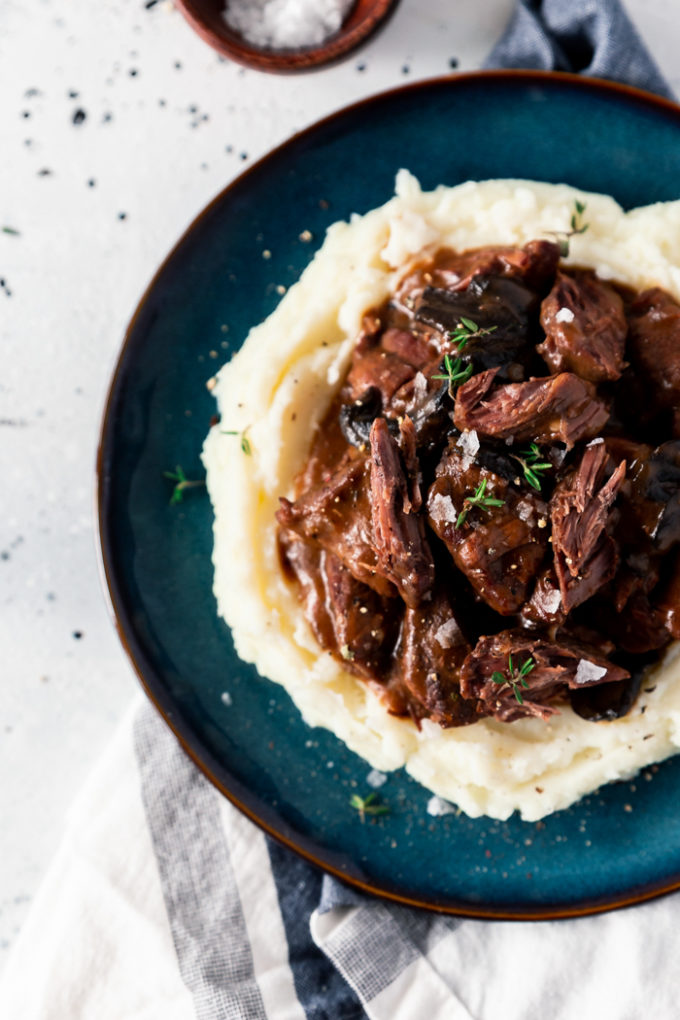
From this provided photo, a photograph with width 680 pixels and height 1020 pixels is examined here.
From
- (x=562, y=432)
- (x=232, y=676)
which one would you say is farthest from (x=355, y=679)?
(x=562, y=432)

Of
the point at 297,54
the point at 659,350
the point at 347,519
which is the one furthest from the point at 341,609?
the point at 297,54

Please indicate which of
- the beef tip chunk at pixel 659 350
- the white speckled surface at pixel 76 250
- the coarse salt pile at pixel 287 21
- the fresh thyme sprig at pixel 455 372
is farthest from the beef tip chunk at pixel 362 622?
the coarse salt pile at pixel 287 21

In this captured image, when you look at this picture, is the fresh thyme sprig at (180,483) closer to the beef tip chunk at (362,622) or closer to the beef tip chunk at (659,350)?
the beef tip chunk at (362,622)

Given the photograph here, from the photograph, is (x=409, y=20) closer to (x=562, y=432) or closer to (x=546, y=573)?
(x=562, y=432)

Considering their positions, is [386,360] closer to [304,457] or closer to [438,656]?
[304,457]

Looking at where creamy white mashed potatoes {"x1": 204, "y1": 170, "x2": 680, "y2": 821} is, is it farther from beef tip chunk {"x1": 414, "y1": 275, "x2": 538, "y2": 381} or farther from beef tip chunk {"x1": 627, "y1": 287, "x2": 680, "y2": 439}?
beef tip chunk {"x1": 414, "y1": 275, "x2": 538, "y2": 381}

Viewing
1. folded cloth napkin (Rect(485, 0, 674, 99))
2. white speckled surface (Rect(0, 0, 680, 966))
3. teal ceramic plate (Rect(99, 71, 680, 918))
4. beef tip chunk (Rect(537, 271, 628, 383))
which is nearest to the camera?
beef tip chunk (Rect(537, 271, 628, 383))

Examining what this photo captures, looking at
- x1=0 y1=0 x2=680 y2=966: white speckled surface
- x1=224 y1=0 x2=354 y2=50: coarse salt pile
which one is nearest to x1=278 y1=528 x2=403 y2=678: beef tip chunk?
x1=0 y1=0 x2=680 y2=966: white speckled surface
